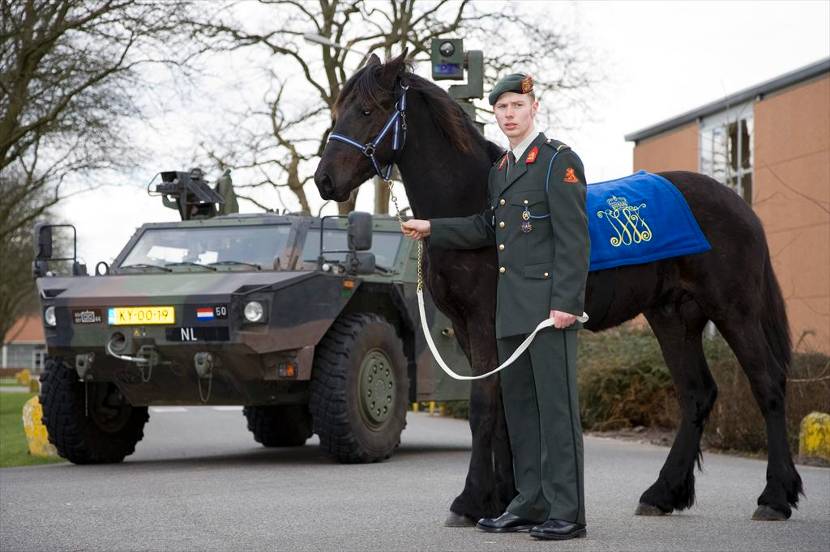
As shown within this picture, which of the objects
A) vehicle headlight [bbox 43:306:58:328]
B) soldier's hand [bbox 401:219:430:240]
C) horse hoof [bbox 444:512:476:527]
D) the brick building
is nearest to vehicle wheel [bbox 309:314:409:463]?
vehicle headlight [bbox 43:306:58:328]

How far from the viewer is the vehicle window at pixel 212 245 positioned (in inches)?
472

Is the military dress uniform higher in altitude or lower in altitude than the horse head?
lower

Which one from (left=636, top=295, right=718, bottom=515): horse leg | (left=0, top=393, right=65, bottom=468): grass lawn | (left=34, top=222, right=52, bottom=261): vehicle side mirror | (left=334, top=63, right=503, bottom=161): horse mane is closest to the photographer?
(left=334, top=63, right=503, bottom=161): horse mane

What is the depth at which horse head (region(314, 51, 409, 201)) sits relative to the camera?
21.3ft

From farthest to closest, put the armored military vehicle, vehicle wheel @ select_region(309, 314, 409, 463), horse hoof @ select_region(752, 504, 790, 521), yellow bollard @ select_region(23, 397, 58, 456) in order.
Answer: yellow bollard @ select_region(23, 397, 58, 456)
vehicle wheel @ select_region(309, 314, 409, 463)
the armored military vehicle
horse hoof @ select_region(752, 504, 790, 521)

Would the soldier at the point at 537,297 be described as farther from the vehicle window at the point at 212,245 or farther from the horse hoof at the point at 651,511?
the vehicle window at the point at 212,245

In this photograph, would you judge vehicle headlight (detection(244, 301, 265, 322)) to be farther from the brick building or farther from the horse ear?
the brick building

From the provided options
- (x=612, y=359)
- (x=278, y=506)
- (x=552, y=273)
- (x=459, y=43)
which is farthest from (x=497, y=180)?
(x=612, y=359)

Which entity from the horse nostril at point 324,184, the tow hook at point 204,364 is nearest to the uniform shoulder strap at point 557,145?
the horse nostril at point 324,184

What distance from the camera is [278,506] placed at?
796 cm

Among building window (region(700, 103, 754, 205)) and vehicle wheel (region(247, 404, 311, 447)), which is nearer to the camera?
vehicle wheel (region(247, 404, 311, 447))

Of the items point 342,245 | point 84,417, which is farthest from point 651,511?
point 84,417

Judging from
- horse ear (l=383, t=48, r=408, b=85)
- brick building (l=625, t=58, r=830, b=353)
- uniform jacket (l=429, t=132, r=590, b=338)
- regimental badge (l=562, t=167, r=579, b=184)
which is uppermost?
brick building (l=625, t=58, r=830, b=353)

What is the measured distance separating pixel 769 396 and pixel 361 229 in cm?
405
